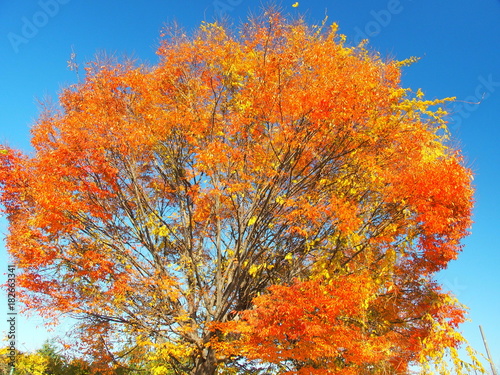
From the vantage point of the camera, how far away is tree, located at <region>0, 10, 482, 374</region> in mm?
10156

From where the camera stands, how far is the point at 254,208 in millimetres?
10867

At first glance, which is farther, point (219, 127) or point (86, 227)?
point (219, 127)

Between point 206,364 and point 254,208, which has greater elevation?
point 254,208

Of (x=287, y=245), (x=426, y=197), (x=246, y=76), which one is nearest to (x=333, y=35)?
(x=246, y=76)

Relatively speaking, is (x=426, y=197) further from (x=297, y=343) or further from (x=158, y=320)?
(x=158, y=320)

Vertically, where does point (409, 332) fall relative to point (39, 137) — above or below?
below

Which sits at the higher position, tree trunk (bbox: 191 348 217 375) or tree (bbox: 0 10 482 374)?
tree (bbox: 0 10 482 374)

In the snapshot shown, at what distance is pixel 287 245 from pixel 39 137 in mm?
9372

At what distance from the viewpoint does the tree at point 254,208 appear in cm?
Result: 1016

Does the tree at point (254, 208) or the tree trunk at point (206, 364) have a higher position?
the tree at point (254, 208)

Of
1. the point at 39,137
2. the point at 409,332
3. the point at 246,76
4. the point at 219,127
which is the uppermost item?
the point at 246,76

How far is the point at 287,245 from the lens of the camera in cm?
1147

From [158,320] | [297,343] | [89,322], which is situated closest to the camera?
[297,343]

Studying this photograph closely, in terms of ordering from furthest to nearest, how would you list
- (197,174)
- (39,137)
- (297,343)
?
(39,137) → (197,174) → (297,343)
